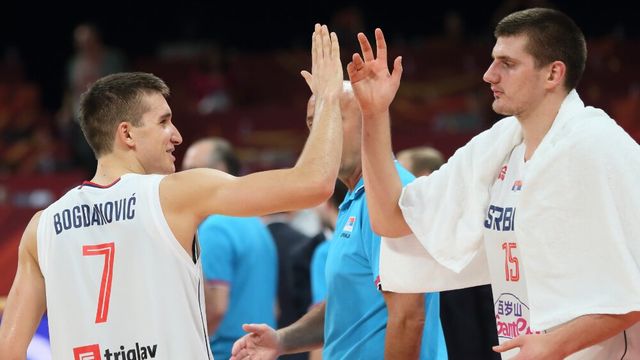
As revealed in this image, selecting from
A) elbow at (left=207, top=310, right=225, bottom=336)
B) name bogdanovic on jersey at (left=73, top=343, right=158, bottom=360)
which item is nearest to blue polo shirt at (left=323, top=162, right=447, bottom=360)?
name bogdanovic on jersey at (left=73, top=343, right=158, bottom=360)

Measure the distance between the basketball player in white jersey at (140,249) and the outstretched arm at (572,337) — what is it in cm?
86

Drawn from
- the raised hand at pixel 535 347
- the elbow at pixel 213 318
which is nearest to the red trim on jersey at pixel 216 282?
the elbow at pixel 213 318

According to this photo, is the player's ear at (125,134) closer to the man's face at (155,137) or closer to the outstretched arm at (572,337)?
the man's face at (155,137)

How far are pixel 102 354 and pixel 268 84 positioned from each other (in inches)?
425

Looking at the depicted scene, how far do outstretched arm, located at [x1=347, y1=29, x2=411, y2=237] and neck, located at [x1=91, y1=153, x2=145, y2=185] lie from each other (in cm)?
88

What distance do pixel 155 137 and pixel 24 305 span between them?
78 centimetres

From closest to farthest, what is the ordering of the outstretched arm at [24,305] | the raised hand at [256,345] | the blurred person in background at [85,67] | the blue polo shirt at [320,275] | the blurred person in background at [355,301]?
1. the outstretched arm at [24,305]
2. the blurred person in background at [355,301]
3. the raised hand at [256,345]
4. the blue polo shirt at [320,275]
5. the blurred person in background at [85,67]

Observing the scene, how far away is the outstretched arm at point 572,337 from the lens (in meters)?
3.38

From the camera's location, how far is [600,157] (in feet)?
11.5

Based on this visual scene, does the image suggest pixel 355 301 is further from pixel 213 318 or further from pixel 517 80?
pixel 213 318

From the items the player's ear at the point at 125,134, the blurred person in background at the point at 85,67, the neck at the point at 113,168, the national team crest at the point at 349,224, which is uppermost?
the blurred person in background at the point at 85,67

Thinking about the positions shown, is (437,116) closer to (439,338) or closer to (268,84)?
(268,84)

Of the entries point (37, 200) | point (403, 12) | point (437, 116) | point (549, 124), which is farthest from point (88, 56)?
point (549, 124)

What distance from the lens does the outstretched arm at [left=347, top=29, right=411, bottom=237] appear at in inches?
154
